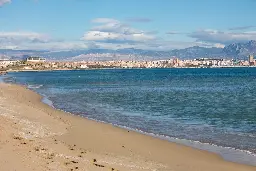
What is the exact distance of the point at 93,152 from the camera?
18453mm

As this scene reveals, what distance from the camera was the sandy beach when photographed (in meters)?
14.9

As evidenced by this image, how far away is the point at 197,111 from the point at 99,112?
875cm

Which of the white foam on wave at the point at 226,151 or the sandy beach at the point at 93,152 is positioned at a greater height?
the sandy beach at the point at 93,152

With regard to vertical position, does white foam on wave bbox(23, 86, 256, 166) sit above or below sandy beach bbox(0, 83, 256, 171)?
below

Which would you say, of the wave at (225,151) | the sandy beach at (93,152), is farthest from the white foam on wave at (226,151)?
the sandy beach at (93,152)

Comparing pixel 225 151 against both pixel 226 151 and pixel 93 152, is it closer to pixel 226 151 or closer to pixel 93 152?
pixel 226 151

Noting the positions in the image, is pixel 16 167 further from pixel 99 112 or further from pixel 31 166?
pixel 99 112

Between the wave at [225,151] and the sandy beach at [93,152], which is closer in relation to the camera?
the sandy beach at [93,152]

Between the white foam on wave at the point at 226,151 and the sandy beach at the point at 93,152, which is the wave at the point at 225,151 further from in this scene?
the sandy beach at the point at 93,152

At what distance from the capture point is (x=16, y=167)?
13656 mm

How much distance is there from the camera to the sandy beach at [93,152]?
14.9m

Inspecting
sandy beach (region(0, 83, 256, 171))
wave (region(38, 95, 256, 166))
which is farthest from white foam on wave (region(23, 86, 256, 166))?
sandy beach (region(0, 83, 256, 171))

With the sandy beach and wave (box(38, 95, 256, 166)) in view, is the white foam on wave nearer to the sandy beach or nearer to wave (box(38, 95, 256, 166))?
wave (box(38, 95, 256, 166))

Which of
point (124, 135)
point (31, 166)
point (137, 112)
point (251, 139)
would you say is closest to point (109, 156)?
point (31, 166)
